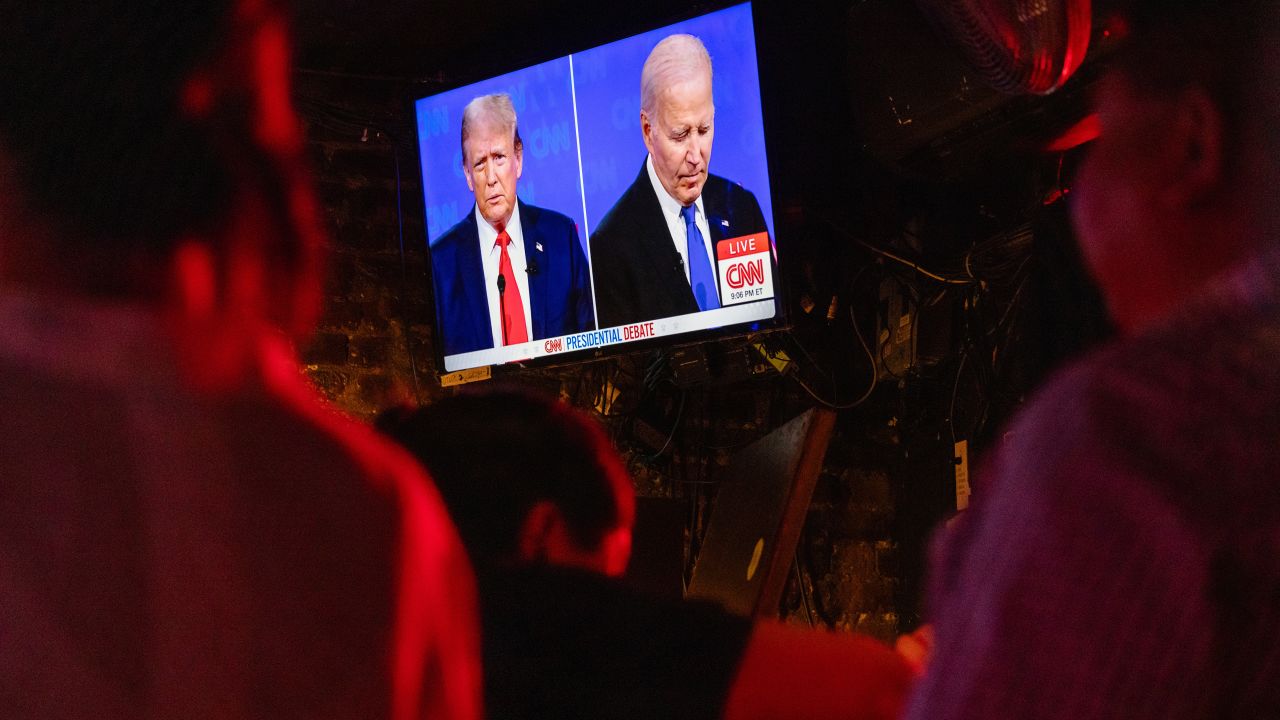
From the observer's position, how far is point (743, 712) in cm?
110

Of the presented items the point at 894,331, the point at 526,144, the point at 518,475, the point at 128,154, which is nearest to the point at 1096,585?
the point at 128,154

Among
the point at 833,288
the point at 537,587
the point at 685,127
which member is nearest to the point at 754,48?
the point at 685,127

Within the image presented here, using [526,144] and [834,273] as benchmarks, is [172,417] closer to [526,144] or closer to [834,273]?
[526,144]

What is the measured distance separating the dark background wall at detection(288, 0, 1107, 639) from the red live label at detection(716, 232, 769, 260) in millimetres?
55

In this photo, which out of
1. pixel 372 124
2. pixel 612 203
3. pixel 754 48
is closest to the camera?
pixel 754 48

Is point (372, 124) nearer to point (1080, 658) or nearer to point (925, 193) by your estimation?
point (925, 193)

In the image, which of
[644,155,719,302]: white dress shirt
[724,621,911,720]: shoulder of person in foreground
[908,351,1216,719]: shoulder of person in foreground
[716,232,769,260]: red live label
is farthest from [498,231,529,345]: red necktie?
[908,351,1216,719]: shoulder of person in foreground

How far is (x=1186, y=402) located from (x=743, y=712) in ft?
2.27

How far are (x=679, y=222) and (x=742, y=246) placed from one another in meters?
0.20

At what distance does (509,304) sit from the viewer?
2.98 metres

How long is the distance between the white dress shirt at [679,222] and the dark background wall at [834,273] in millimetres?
203

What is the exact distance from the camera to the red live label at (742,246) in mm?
2557

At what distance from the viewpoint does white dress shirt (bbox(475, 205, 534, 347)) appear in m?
2.96

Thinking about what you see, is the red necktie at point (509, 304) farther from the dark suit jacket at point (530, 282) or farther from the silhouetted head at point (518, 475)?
the silhouetted head at point (518, 475)
